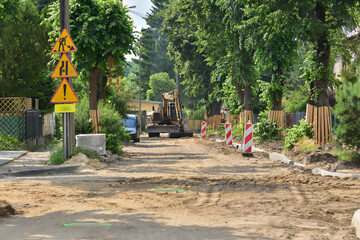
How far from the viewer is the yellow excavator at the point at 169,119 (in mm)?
48562

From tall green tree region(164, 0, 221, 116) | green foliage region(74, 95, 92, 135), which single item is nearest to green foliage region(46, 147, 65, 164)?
green foliage region(74, 95, 92, 135)

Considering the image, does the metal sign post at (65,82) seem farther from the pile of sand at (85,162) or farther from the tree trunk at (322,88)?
the tree trunk at (322,88)

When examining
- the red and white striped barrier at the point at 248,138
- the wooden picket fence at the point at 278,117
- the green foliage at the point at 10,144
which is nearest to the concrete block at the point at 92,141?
the green foliage at the point at 10,144

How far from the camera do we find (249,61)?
3556 cm

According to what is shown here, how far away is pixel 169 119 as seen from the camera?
2002 inches

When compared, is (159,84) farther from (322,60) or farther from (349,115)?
(349,115)

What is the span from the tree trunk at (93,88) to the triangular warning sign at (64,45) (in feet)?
23.0

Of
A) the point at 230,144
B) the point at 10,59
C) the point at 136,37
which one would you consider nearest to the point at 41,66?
the point at 10,59

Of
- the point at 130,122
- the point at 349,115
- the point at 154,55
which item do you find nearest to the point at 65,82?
the point at 349,115

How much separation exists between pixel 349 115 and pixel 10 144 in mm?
14613

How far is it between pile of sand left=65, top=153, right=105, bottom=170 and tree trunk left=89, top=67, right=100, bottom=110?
6.41 meters

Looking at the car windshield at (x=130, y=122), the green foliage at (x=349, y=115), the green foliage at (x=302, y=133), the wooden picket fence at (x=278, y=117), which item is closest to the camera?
the green foliage at (x=349, y=115)

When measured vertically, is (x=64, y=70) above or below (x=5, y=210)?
above

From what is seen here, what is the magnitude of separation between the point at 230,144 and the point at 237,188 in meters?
17.4
